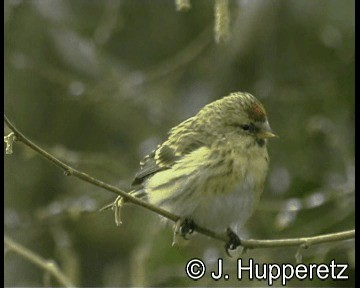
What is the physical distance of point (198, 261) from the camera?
4.66 metres

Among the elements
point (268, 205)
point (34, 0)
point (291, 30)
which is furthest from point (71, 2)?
point (268, 205)

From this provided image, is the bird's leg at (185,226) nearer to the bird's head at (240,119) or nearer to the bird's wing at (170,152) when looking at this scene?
the bird's wing at (170,152)

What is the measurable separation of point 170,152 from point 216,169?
13.4 inches

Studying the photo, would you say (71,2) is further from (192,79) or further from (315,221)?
(315,221)

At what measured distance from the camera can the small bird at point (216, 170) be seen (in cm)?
384

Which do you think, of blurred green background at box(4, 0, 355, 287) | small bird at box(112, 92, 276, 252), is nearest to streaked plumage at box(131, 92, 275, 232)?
small bird at box(112, 92, 276, 252)

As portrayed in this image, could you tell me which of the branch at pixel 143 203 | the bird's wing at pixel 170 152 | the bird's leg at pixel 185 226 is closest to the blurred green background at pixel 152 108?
the bird's wing at pixel 170 152

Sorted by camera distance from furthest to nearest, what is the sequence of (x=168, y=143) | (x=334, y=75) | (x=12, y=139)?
(x=334, y=75), (x=168, y=143), (x=12, y=139)

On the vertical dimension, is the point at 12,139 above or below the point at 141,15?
below

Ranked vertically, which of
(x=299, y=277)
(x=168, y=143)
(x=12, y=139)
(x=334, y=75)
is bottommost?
(x=12, y=139)

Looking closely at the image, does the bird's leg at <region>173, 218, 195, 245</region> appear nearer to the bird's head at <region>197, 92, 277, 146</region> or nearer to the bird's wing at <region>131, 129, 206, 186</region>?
the bird's wing at <region>131, 129, 206, 186</region>

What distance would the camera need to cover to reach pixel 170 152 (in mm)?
4125

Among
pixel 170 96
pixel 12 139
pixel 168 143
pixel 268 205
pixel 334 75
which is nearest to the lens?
pixel 12 139

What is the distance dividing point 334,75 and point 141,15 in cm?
148
